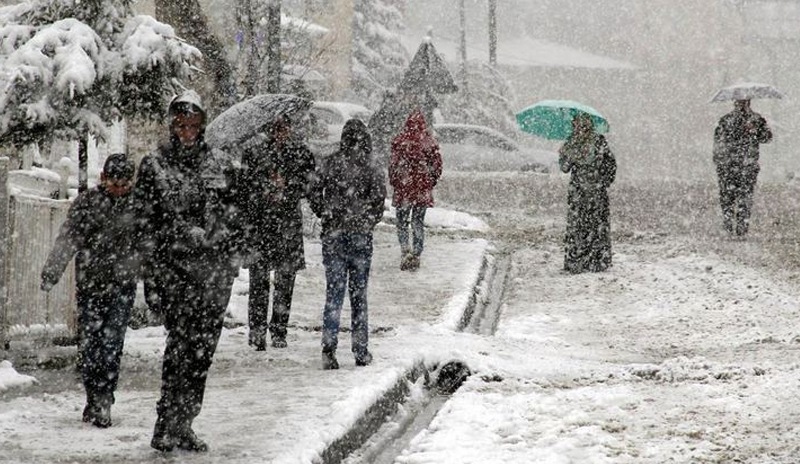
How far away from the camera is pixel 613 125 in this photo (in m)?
50.5

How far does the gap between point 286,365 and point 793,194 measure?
51.8ft

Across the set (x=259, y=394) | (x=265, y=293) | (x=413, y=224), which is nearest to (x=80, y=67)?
(x=265, y=293)

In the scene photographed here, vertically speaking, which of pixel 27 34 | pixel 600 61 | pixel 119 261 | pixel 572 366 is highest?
pixel 600 61

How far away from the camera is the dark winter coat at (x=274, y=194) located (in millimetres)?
9211

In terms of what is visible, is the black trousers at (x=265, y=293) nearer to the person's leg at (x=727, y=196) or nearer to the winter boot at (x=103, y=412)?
the winter boot at (x=103, y=412)

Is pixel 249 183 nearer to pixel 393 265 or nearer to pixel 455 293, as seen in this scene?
pixel 455 293

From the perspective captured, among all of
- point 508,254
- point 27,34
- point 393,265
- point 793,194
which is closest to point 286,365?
point 27,34

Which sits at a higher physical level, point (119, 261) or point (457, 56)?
point (457, 56)

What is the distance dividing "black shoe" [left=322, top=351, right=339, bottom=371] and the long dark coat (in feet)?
21.4

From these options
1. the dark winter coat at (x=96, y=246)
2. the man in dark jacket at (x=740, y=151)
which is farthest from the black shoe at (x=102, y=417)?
the man in dark jacket at (x=740, y=151)

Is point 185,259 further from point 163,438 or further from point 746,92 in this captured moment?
point 746,92

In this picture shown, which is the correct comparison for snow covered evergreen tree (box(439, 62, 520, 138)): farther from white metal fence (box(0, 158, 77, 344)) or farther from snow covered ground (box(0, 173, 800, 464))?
white metal fence (box(0, 158, 77, 344))

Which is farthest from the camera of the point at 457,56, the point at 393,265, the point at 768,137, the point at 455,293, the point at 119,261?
the point at 457,56

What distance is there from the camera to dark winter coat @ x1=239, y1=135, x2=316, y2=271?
9.21m
